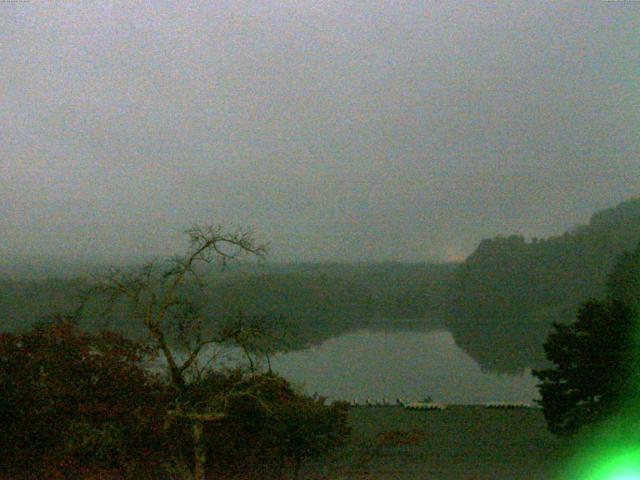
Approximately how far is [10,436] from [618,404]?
31.5ft

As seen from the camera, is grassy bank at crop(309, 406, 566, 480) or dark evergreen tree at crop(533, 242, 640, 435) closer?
grassy bank at crop(309, 406, 566, 480)

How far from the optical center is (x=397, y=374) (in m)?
37.8

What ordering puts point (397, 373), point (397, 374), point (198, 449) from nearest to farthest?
point (198, 449) < point (397, 374) < point (397, 373)

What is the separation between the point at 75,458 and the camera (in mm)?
8211

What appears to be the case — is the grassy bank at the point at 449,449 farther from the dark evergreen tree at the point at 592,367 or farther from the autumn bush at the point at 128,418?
the autumn bush at the point at 128,418

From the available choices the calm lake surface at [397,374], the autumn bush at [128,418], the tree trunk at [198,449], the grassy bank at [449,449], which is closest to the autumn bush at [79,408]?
the autumn bush at [128,418]

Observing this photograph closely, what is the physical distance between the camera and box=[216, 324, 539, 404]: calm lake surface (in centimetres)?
2852

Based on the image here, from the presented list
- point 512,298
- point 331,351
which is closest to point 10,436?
point 331,351

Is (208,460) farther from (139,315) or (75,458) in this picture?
(139,315)

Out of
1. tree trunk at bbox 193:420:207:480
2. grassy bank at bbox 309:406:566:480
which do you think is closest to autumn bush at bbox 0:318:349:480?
tree trunk at bbox 193:420:207:480

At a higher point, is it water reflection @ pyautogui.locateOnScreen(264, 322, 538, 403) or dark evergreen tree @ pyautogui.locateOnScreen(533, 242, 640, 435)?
dark evergreen tree @ pyautogui.locateOnScreen(533, 242, 640, 435)

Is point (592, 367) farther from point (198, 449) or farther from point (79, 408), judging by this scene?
point (79, 408)

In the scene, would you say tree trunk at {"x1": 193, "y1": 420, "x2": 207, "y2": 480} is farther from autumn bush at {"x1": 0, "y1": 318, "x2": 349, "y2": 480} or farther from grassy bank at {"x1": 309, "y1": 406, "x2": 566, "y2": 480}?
grassy bank at {"x1": 309, "y1": 406, "x2": 566, "y2": 480}

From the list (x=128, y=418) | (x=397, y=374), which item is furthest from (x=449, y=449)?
(x=397, y=374)
